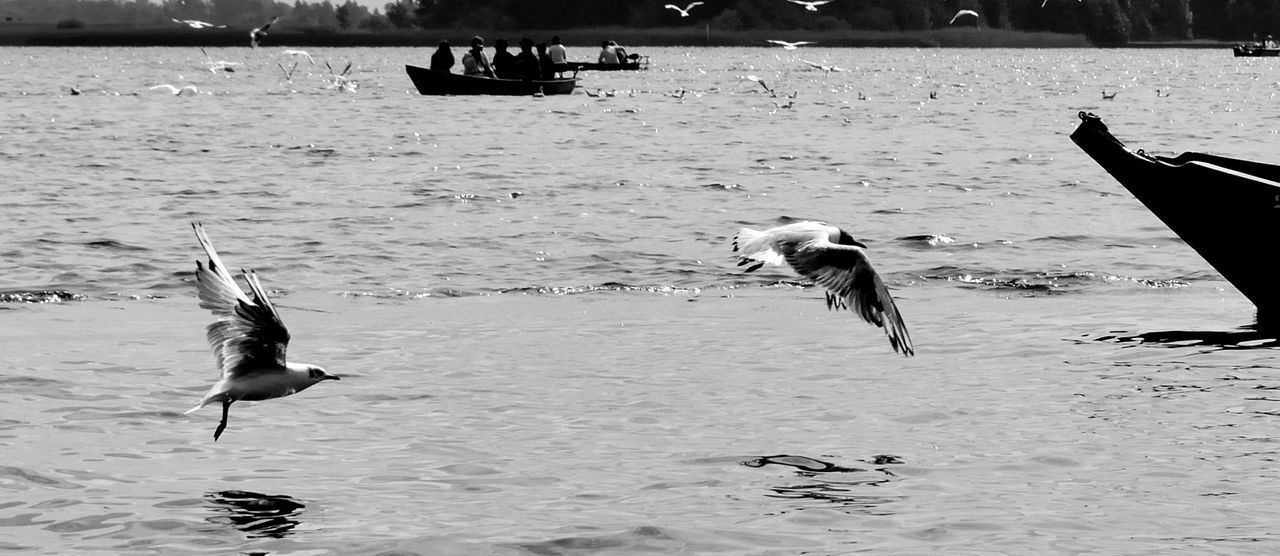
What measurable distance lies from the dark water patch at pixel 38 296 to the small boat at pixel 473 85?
38.4 meters

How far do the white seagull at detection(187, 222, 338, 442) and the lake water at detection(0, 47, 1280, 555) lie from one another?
1.80 ft

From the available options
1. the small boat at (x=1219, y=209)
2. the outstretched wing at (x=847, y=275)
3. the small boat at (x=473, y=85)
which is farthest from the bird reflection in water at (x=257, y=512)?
the small boat at (x=473, y=85)

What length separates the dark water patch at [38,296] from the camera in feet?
50.8

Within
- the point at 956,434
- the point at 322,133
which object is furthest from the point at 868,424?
the point at 322,133

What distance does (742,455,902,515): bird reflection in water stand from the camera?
872 cm

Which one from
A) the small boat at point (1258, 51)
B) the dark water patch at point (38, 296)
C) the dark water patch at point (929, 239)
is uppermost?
the dark water patch at point (38, 296)

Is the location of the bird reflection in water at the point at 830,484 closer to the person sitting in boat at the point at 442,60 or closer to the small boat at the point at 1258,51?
the person sitting in boat at the point at 442,60

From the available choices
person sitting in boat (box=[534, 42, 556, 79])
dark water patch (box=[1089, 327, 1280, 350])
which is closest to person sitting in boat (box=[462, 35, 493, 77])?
person sitting in boat (box=[534, 42, 556, 79])

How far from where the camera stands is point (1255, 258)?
13.8 m

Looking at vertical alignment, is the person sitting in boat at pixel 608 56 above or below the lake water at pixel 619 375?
below

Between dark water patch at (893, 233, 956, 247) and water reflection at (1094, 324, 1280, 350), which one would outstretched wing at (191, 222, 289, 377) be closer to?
water reflection at (1094, 324, 1280, 350)

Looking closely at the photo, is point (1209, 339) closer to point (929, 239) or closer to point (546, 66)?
point (929, 239)

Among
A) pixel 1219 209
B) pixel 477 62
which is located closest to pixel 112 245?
pixel 1219 209

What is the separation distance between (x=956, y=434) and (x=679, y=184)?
18861 millimetres
